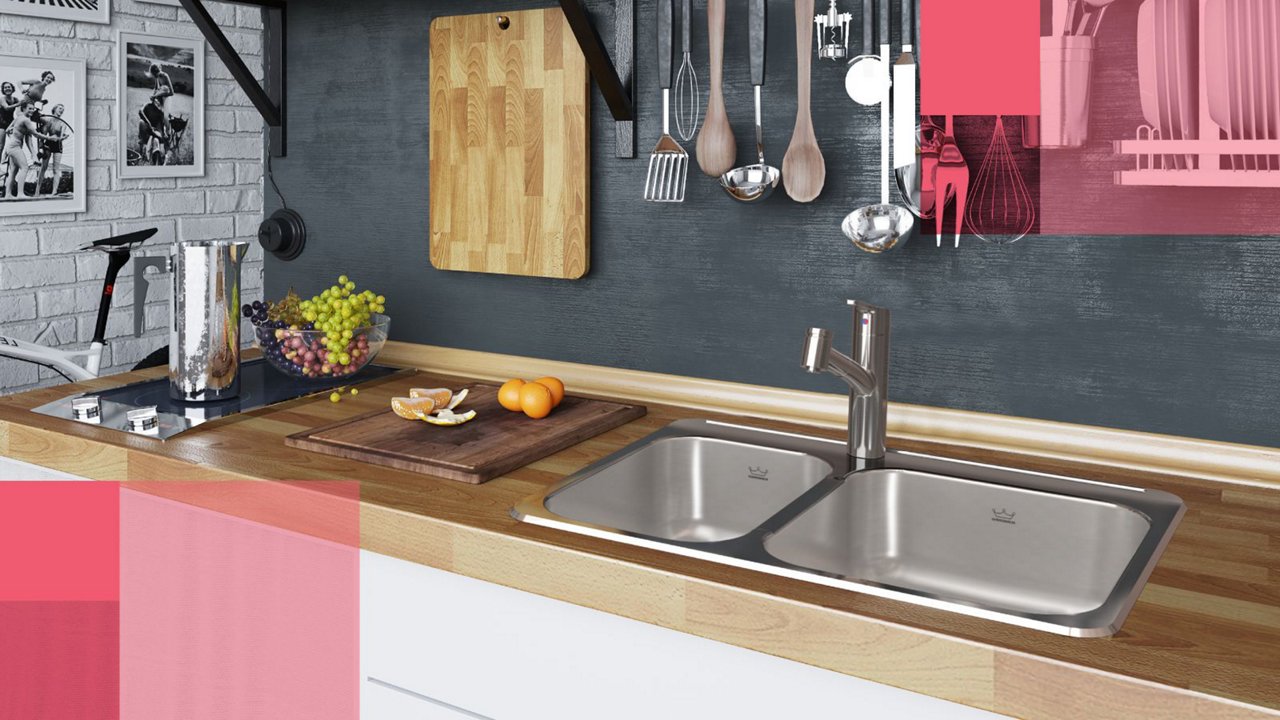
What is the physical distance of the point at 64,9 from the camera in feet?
7.16

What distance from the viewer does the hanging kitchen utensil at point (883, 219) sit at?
150 centimetres

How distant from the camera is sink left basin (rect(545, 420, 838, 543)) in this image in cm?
144

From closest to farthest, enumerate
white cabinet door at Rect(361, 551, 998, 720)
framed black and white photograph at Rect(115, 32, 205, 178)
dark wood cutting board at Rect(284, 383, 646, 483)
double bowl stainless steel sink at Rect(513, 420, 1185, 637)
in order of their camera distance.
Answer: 1. white cabinet door at Rect(361, 551, 998, 720)
2. double bowl stainless steel sink at Rect(513, 420, 1185, 637)
3. dark wood cutting board at Rect(284, 383, 646, 483)
4. framed black and white photograph at Rect(115, 32, 205, 178)

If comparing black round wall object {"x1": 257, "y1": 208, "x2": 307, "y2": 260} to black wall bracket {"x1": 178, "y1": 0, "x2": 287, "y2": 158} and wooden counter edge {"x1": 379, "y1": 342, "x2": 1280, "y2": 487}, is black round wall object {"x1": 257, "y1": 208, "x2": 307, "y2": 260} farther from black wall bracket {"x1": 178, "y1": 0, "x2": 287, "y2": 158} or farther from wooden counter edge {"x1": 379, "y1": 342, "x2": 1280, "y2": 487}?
wooden counter edge {"x1": 379, "y1": 342, "x2": 1280, "y2": 487}

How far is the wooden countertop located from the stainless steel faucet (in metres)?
0.10

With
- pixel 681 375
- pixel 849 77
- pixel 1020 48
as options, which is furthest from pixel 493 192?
pixel 1020 48

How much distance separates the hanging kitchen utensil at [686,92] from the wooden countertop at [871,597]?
545 millimetres

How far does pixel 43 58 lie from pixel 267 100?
477 mm

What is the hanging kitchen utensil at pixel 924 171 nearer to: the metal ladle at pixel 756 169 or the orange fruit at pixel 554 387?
the metal ladle at pixel 756 169

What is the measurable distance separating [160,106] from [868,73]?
1668 millimetres

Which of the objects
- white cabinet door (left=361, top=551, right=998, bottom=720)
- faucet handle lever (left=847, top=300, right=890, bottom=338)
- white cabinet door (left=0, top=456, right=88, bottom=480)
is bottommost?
white cabinet door (left=361, top=551, right=998, bottom=720)
